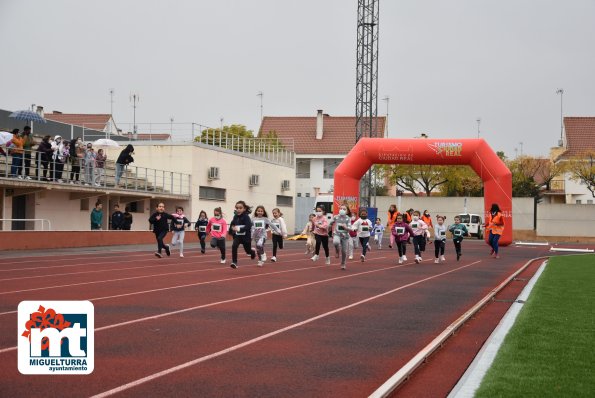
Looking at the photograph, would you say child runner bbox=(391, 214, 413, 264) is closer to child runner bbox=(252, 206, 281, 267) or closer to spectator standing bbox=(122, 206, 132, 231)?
child runner bbox=(252, 206, 281, 267)

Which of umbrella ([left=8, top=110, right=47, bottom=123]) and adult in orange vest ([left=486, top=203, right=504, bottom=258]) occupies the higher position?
umbrella ([left=8, top=110, right=47, bottom=123])

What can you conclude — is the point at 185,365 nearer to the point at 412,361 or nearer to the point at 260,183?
the point at 412,361

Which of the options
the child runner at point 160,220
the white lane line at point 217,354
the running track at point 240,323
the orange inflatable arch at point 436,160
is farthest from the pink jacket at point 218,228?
the orange inflatable arch at point 436,160

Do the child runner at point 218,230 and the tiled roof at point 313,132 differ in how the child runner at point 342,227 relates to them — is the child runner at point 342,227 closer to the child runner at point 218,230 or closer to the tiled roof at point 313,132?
the child runner at point 218,230

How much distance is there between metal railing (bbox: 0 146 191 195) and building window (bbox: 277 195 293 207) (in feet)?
44.5

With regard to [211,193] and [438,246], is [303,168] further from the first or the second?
[438,246]

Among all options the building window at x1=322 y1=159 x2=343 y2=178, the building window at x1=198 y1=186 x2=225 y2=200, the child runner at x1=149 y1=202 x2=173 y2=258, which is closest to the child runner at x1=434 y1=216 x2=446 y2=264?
the child runner at x1=149 y1=202 x2=173 y2=258

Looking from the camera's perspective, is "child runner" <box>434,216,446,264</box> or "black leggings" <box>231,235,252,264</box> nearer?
"black leggings" <box>231,235,252,264</box>

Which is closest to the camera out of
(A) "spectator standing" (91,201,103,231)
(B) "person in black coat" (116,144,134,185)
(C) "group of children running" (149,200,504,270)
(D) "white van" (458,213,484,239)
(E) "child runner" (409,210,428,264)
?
(C) "group of children running" (149,200,504,270)

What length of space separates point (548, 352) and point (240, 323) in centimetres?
422

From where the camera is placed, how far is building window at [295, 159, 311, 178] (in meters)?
83.1

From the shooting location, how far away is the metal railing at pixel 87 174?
3100 centimetres

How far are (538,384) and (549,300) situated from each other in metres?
7.82

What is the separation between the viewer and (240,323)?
37.8 ft
